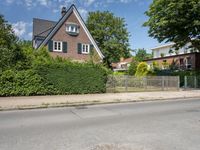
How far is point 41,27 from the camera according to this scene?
41.9m

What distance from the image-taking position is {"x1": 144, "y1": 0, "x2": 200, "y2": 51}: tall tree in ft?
85.8

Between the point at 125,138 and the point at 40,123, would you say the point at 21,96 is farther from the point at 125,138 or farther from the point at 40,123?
the point at 125,138

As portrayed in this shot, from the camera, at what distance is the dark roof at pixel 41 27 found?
39.8 m

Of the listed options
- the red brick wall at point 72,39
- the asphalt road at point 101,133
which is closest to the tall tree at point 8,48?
the asphalt road at point 101,133

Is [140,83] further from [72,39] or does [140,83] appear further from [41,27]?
[41,27]

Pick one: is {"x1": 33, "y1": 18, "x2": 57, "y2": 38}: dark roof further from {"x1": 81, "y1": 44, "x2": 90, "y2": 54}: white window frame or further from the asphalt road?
the asphalt road

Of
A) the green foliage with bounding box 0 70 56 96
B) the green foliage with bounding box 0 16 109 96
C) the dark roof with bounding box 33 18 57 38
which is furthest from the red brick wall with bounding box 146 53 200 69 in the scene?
the green foliage with bounding box 0 70 56 96

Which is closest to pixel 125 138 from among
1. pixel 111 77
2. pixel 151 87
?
pixel 111 77

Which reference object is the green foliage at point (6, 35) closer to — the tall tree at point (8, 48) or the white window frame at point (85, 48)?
the tall tree at point (8, 48)

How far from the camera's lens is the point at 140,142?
6523 millimetres

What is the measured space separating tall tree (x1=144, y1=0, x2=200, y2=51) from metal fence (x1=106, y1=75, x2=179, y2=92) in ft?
19.3

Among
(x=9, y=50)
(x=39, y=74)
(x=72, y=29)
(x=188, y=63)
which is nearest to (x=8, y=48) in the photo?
(x=9, y=50)

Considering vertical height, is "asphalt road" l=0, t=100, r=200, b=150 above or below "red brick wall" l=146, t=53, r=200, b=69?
below

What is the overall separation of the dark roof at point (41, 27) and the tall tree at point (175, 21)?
16771mm
